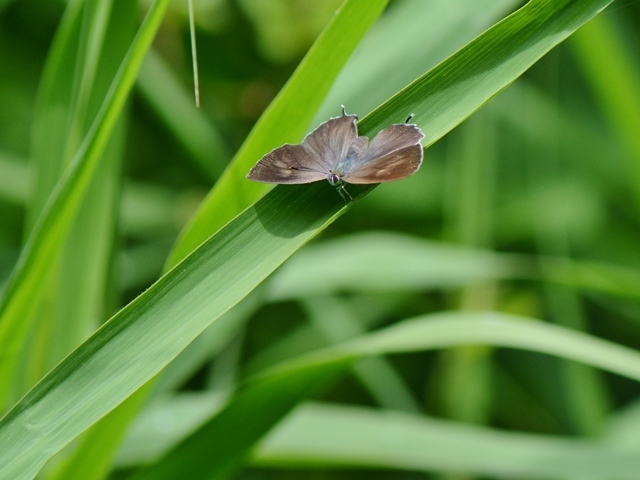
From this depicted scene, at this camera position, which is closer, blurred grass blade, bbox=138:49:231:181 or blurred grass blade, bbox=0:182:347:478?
blurred grass blade, bbox=0:182:347:478

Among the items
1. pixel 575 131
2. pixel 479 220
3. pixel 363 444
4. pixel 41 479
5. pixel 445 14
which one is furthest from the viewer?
pixel 575 131

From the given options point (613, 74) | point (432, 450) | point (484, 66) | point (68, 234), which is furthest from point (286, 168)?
point (613, 74)

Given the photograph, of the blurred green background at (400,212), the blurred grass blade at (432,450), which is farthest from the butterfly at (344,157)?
the blurred green background at (400,212)

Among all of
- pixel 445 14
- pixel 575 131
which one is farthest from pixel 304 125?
pixel 575 131

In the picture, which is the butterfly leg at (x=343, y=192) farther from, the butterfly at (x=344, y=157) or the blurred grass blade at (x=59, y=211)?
the blurred grass blade at (x=59, y=211)

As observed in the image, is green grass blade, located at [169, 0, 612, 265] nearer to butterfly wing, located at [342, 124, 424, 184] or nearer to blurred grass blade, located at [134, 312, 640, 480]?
butterfly wing, located at [342, 124, 424, 184]

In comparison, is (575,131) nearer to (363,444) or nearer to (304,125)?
(363,444)

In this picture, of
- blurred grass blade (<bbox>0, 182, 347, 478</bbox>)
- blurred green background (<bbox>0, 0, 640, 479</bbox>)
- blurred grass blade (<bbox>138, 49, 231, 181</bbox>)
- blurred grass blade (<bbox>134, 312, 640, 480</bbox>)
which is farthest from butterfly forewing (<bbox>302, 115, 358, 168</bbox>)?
blurred grass blade (<bbox>138, 49, 231, 181</bbox>)
